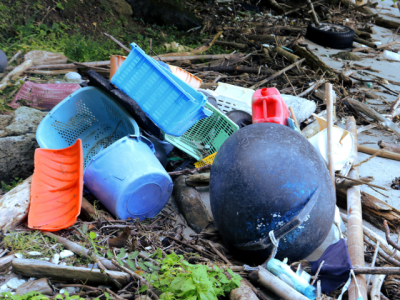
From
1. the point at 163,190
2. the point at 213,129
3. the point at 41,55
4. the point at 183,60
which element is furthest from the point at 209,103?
the point at 41,55

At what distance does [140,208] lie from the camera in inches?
113

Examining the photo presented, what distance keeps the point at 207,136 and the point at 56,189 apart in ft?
5.63

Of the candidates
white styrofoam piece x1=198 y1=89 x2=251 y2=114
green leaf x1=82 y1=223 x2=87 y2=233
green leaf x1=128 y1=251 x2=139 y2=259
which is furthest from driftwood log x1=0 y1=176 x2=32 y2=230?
white styrofoam piece x1=198 y1=89 x2=251 y2=114

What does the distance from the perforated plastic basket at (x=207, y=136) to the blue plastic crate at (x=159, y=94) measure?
0.45 metres

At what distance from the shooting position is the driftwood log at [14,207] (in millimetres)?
2417

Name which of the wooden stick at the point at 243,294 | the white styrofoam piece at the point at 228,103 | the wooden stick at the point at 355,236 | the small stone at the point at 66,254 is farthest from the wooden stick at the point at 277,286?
the white styrofoam piece at the point at 228,103

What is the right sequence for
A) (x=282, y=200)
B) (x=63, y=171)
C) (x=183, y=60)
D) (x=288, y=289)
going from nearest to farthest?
(x=288, y=289)
(x=282, y=200)
(x=63, y=171)
(x=183, y=60)

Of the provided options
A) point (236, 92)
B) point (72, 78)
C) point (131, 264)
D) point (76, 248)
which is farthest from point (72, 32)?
point (131, 264)

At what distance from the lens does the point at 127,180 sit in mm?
2670

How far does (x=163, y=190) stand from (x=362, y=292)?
165 centimetres

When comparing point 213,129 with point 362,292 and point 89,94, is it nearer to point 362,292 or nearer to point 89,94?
point 89,94

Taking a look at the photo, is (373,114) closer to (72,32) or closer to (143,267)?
(143,267)

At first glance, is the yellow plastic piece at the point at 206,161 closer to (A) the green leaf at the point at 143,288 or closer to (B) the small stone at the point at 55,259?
(B) the small stone at the point at 55,259

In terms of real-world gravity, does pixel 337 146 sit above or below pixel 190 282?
below
